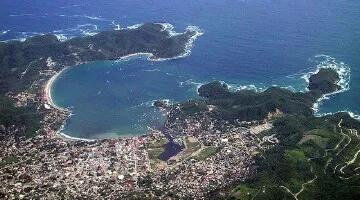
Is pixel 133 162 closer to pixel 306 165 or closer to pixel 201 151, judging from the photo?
pixel 201 151

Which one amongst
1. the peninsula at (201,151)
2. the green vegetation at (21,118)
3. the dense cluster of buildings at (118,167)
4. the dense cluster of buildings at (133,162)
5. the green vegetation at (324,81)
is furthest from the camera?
the green vegetation at (324,81)

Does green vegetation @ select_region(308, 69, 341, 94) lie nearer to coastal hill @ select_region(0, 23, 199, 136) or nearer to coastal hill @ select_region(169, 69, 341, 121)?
coastal hill @ select_region(169, 69, 341, 121)

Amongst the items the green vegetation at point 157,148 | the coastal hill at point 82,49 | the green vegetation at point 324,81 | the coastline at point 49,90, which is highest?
the green vegetation at point 324,81

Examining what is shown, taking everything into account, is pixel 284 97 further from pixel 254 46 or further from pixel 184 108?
pixel 254 46

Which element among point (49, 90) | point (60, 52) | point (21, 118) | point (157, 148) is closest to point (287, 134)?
point (157, 148)

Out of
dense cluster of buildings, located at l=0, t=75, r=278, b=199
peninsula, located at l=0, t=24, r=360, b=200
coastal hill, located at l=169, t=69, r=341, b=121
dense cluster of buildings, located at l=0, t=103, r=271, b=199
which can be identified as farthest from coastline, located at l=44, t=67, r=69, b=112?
coastal hill, located at l=169, t=69, r=341, b=121

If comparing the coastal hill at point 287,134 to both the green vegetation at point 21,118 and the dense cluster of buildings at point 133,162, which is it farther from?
the green vegetation at point 21,118

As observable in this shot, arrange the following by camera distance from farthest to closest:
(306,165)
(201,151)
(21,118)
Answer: (21,118), (201,151), (306,165)

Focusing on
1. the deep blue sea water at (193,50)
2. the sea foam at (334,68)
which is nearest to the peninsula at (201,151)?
the sea foam at (334,68)

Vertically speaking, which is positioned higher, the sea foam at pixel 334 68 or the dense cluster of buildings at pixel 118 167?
the sea foam at pixel 334 68
